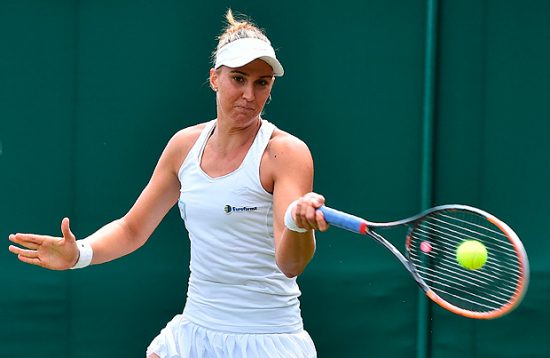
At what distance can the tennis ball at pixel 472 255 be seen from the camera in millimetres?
3098

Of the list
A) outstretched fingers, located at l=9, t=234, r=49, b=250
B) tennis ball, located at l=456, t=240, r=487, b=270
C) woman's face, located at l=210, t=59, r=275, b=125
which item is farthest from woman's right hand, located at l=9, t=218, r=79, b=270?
tennis ball, located at l=456, t=240, r=487, b=270

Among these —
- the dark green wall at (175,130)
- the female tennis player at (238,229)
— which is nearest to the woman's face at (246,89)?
the female tennis player at (238,229)

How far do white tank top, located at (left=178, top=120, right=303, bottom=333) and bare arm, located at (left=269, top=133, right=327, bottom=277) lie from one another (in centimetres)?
7

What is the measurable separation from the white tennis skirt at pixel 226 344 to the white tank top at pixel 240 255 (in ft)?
0.08

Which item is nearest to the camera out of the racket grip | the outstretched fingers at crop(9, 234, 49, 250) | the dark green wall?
the racket grip

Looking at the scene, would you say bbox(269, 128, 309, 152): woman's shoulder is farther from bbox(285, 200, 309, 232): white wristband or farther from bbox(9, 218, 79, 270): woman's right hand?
bbox(9, 218, 79, 270): woman's right hand

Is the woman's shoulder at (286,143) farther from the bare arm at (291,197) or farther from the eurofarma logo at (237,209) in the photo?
the eurofarma logo at (237,209)

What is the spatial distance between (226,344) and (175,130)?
133 cm

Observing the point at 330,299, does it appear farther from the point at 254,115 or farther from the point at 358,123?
the point at 254,115

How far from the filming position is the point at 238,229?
3.29 metres

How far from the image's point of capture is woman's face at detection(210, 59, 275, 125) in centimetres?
329

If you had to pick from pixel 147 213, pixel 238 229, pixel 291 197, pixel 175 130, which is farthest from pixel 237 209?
pixel 175 130

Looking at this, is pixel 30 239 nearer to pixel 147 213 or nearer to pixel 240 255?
pixel 147 213

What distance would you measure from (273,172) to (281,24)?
49.9 inches
